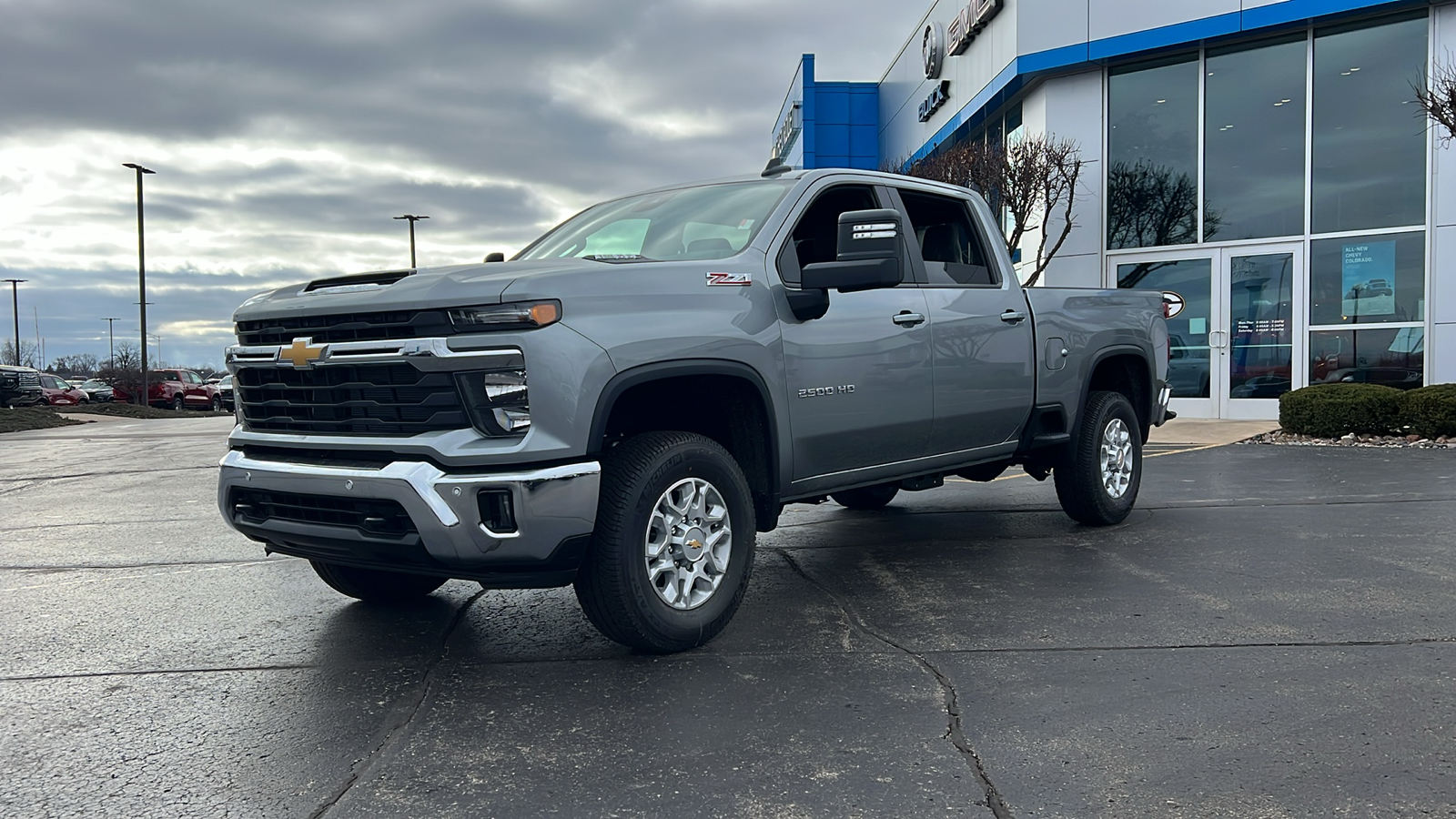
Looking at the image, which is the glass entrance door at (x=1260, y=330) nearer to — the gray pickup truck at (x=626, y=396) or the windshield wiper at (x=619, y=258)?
the gray pickup truck at (x=626, y=396)

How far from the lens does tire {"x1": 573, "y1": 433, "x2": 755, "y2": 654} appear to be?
399cm

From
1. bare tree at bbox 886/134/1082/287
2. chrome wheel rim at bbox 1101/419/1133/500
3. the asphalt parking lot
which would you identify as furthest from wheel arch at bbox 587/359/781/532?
bare tree at bbox 886/134/1082/287

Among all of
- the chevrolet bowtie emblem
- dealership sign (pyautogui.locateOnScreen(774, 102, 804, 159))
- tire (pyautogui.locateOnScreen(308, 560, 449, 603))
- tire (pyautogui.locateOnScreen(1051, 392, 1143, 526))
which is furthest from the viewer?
dealership sign (pyautogui.locateOnScreen(774, 102, 804, 159))

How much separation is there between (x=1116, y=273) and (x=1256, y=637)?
49.3ft

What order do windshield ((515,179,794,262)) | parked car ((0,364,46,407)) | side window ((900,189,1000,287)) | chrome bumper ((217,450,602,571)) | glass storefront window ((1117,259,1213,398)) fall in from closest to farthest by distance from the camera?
chrome bumper ((217,450,602,571)) → windshield ((515,179,794,262)) → side window ((900,189,1000,287)) → glass storefront window ((1117,259,1213,398)) → parked car ((0,364,46,407))

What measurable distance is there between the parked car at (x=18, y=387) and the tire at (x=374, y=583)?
27751 millimetres

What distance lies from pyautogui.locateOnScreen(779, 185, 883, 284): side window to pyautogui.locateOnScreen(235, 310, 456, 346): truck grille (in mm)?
1717

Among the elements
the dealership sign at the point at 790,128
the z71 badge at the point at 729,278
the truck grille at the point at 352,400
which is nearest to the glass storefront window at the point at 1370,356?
the z71 badge at the point at 729,278

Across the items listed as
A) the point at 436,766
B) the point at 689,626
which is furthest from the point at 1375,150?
the point at 436,766

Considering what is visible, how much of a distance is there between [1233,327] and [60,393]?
41747 mm

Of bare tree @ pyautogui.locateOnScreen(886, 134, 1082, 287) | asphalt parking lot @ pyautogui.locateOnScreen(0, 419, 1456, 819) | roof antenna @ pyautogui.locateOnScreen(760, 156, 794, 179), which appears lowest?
asphalt parking lot @ pyautogui.locateOnScreen(0, 419, 1456, 819)

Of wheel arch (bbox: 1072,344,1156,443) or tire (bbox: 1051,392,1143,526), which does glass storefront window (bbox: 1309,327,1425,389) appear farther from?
tire (bbox: 1051,392,1143,526)

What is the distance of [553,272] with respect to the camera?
394 centimetres

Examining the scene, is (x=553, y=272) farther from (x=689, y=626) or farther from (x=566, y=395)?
(x=689, y=626)
